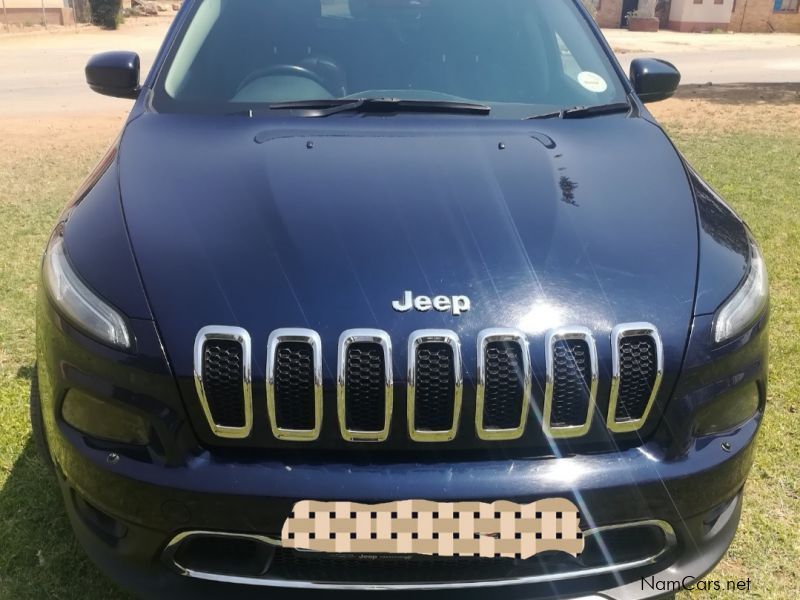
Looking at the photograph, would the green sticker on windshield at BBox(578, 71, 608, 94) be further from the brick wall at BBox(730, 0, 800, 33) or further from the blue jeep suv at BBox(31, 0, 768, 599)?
the brick wall at BBox(730, 0, 800, 33)

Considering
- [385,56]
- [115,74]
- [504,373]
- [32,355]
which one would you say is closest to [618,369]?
[504,373]

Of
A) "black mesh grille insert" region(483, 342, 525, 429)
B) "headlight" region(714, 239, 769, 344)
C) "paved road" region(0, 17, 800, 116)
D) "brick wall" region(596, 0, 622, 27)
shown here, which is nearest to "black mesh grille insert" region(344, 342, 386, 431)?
"black mesh grille insert" region(483, 342, 525, 429)

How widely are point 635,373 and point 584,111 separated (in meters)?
1.25

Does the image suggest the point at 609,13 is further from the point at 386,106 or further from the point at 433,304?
the point at 433,304

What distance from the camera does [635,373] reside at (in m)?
1.76

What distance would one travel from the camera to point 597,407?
1748 mm

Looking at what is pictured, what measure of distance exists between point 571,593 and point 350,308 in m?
0.84

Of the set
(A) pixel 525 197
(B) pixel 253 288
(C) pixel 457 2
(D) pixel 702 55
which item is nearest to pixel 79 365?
(B) pixel 253 288

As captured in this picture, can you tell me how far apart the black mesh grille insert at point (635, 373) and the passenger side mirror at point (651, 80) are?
1.74m

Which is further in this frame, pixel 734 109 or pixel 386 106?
pixel 734 109

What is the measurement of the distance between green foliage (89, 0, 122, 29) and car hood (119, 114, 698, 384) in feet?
100

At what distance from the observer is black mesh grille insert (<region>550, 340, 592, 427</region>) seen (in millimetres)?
1716

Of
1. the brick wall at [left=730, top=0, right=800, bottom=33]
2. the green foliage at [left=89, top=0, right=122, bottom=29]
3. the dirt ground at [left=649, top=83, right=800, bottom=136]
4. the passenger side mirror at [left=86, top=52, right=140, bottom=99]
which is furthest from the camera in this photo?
the brick wall at [left=730, top=0, right=800, bottom=33]

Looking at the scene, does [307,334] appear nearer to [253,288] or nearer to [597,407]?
[253,288]
